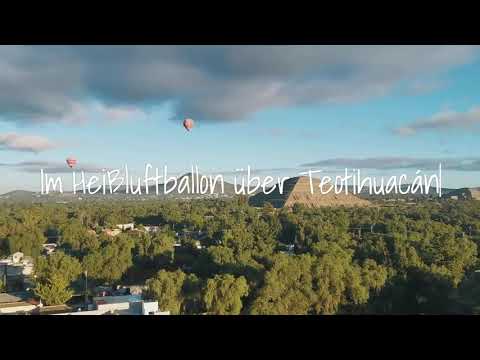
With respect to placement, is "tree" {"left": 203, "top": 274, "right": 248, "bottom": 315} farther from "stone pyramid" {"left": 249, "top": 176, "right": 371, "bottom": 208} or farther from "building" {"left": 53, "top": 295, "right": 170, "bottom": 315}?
"stone pyramid" {"left": 249, "top": 176, "right": 371, "bottom": 208}

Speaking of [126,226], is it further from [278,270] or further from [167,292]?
[167,292]

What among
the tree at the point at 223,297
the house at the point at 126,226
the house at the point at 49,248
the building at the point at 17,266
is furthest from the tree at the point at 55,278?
the house at the point at 126,226

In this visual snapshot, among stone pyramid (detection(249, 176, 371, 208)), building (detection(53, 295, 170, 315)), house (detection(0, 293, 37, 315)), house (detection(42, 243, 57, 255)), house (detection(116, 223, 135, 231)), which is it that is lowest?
house (detection(0, 293, 37, 315))

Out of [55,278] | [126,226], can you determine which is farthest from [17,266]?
[126,226]

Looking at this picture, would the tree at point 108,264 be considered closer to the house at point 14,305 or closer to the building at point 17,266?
the building at point 17,266

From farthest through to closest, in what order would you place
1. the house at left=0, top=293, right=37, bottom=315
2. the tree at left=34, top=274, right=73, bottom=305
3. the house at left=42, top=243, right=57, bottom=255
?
the house at left=42, top=243, right=57, bottom=255 < the tree at left=34, top=274, right=73, bottom=305 < the house at left=0, top=293, right=37, bottom=315

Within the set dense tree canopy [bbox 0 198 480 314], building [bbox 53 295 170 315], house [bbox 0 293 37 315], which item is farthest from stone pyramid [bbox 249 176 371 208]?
building [bbox 53 295 170 315]

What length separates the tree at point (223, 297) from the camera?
7078 millimetres

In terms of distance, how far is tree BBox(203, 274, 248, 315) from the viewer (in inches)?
279

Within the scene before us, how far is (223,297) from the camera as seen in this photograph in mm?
7094

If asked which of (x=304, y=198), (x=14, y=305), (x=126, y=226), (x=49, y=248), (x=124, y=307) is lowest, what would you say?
(x=14, y=305)
